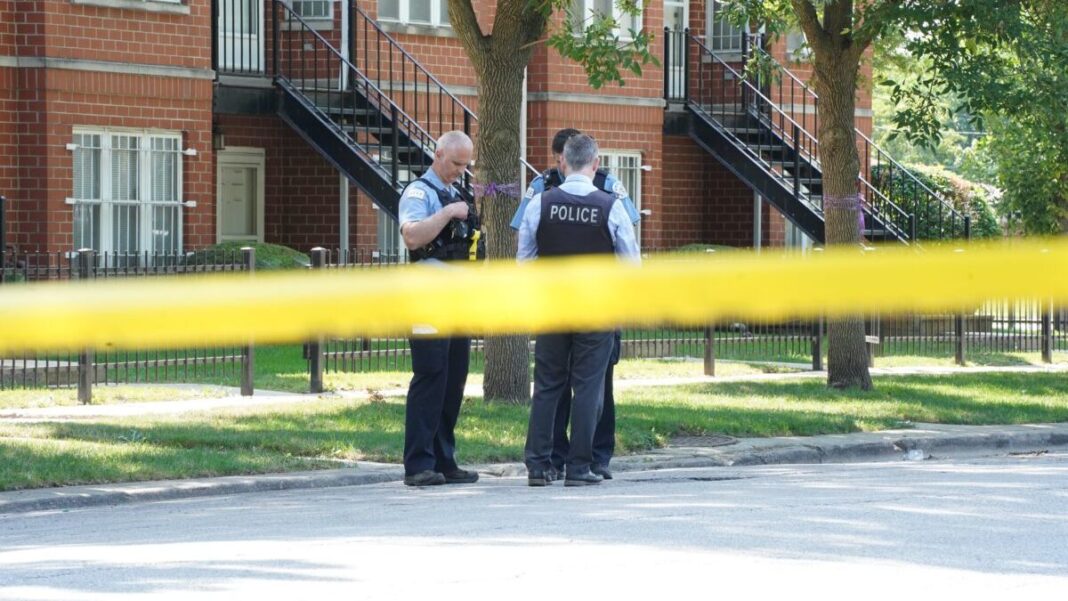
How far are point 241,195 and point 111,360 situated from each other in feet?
30.2

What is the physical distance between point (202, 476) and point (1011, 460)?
18.2ft

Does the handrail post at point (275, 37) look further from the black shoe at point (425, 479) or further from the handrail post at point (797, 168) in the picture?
the black shoe at point (425, 479)

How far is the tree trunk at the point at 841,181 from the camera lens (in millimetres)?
18078

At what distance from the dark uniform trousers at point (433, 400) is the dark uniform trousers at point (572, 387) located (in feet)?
1.49

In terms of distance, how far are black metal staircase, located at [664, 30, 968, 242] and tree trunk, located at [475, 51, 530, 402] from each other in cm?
1199

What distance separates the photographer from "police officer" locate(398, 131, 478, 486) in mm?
10609

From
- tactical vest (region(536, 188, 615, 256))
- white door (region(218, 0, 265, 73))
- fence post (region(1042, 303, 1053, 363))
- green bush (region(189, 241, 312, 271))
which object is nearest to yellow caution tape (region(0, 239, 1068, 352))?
tactical vest (region(536, 188, 615, 256))

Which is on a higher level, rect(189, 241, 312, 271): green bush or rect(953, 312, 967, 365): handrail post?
rect(189, 241, 312, 271): green bush

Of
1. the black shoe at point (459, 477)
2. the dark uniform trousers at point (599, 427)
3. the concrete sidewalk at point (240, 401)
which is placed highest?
the dark uniform trousers at point (599, 427)

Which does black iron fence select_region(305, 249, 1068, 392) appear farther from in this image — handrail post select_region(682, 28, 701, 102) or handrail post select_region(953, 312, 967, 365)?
handrail post select_region(682, 28, 701, 102)

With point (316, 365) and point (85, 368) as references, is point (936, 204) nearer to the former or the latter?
point (316, 365)

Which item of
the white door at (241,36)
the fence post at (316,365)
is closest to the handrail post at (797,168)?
the white door at (241,36)

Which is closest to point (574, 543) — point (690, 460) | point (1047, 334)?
point (690, 460)

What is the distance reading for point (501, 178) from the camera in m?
15.7
